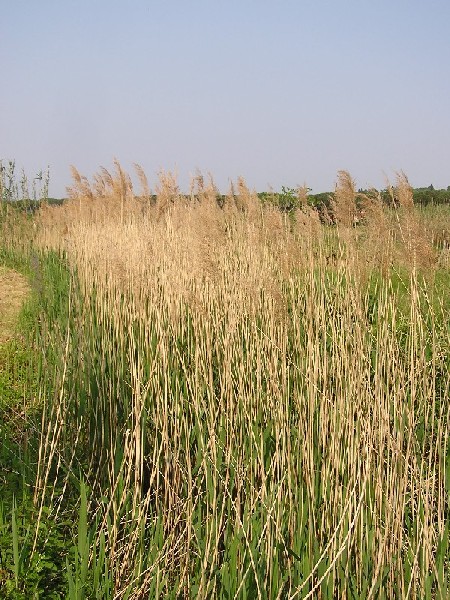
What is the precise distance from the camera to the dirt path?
5.61 m

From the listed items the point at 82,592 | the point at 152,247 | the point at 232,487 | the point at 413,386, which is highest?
the point at 152,247

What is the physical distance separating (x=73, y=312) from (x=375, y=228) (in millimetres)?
2857

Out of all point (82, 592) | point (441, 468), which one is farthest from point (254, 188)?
point (82, 592)

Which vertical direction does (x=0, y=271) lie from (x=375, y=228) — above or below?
below

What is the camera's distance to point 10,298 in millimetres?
6496

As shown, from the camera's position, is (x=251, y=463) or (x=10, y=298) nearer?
(x=251, y=463)

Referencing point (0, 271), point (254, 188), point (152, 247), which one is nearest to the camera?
point (152, 247)

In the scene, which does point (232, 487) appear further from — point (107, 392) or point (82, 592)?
point (107, 392)

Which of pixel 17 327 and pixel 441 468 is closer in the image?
pixel 441 468

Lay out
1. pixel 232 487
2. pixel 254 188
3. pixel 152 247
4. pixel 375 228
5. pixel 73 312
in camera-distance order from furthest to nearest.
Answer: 1. pixel 73 312
2. pixel 254 188
3. pixel 152 247
4. pixel 375 228
5. pixel 232 487

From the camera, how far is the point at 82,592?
1941 mm

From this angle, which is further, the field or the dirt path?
the dirt path

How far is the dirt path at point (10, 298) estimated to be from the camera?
18.4ft

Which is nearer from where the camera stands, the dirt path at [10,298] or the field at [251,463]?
the field at [251,463]
